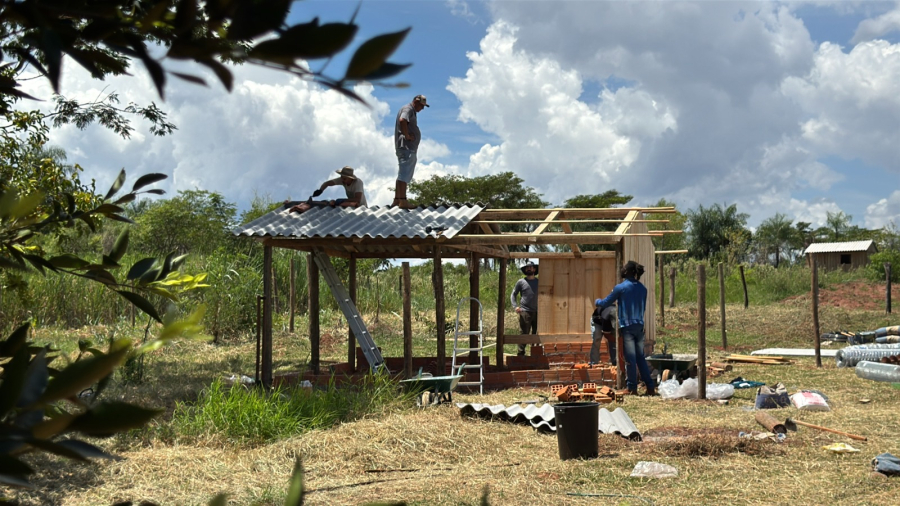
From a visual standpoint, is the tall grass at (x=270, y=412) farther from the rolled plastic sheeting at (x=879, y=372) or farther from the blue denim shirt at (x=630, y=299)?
the rolled plastic sheeting at (x=879, y=372)

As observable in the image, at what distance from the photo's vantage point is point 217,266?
16047 mm

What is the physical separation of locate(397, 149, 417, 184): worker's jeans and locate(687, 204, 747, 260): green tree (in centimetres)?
3402

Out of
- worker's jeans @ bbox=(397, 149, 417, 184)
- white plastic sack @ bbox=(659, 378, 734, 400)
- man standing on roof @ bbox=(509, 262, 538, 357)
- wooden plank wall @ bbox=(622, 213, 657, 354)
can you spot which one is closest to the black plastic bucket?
white plastic sack @ bbox=(659, 378, 734, 400)

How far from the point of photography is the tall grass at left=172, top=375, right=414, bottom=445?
23.5ft

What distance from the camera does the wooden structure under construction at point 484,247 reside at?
10062 millimetres

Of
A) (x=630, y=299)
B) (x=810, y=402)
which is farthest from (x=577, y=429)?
(x=630, y=299)

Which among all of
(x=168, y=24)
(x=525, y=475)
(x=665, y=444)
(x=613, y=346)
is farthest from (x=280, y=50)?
(x=613, y=346)

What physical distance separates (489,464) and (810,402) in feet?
13.8

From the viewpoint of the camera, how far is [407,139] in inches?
441

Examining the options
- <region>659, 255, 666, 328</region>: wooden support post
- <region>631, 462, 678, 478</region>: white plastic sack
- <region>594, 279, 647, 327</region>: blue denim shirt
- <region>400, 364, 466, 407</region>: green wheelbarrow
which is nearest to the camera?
<region>631, 462, 678, 478</region>: white plastic sack

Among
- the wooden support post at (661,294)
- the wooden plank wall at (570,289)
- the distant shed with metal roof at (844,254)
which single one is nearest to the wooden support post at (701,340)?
the wooden plank wall at (570,289)

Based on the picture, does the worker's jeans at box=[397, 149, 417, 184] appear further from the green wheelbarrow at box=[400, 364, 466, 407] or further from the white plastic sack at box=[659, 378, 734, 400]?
the white plastic sack at box=[659, 378, 734, 400]

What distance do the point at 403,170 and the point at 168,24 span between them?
407 inches

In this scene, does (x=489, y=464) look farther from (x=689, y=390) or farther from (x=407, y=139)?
(x=407, y=139)
